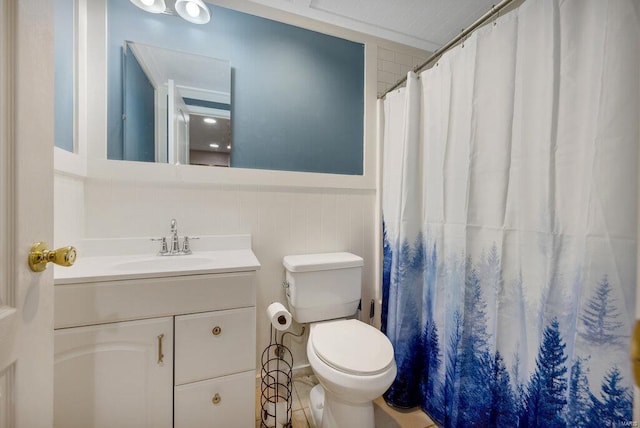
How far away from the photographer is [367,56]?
1.78 meters

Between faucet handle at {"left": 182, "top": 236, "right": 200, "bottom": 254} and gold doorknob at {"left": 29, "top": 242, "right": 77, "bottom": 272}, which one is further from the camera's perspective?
faucet handle at {"left": 182, "top": 236, "right": 200, "bottom": 254}

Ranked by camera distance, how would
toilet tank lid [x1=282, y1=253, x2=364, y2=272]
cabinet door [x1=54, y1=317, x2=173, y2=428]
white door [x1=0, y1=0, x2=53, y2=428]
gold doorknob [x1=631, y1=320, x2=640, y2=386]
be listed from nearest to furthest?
gold doorknob [x1=631, y1=320, x2=640, y2=386]
white door [x1=0, y1=0, x2=53, y2=428]
cabinet door [x1=54, y1=317, x2=173, y2=428]
toilet tank lid [x1=282, y1=253, x2=364, y2=272]

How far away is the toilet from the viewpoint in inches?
39.7

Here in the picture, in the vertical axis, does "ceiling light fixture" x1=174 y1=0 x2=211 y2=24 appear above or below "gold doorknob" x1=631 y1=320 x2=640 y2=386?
above

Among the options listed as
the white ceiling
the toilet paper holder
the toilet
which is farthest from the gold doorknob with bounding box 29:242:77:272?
the white ceiling

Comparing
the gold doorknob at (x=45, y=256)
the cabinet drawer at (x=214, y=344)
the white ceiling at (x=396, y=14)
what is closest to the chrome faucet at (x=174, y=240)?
the cabinet drawer at (x=214, y=344)

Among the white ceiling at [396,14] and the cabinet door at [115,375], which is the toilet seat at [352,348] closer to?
the cabinet door at [115,375]

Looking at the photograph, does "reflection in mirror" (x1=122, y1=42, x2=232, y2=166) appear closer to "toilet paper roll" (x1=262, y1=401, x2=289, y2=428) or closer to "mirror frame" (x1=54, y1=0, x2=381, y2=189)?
"mirror frame" (x1=54, y1=0, x2=381, y2=189)

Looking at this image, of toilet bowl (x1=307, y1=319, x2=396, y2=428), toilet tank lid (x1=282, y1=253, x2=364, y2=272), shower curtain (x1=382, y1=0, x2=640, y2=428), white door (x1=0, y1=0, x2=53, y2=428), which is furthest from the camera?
toilet tank lid (x1=282, y1=253, x2=364, y2=272)

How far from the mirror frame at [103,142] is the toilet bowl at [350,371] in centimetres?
90

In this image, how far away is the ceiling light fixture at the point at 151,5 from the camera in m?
1.26

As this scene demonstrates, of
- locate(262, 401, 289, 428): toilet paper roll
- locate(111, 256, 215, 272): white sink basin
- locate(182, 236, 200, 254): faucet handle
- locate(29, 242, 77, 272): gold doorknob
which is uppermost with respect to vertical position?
locate(29, 242, 77, 272): gold doorknob

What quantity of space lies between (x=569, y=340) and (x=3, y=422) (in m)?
1.36

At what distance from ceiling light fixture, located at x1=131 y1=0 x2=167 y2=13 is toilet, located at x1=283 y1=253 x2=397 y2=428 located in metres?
1.46
